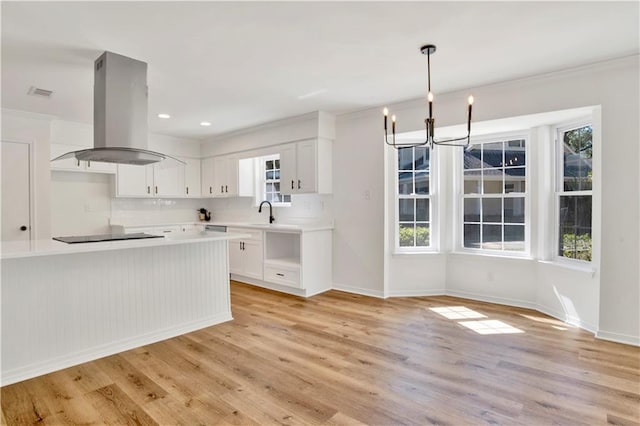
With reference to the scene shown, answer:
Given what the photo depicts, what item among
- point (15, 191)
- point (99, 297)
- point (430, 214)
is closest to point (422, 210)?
point (430, 214)

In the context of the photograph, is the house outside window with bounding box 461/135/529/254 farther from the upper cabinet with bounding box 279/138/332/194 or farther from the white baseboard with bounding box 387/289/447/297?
the upper cabinet with bounding box 279/138/332/194

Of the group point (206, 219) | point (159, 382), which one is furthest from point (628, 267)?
point (206, 219)

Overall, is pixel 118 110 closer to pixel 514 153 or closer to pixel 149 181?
pixel 149 181

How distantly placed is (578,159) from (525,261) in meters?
1.26

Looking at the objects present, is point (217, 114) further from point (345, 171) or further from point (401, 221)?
point (401, 221)

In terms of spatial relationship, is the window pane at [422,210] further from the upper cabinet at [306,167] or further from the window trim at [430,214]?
the upper cabinet at [306,167]

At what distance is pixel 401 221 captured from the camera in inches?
186

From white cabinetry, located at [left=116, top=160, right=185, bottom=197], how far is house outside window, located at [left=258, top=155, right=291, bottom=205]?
140cm

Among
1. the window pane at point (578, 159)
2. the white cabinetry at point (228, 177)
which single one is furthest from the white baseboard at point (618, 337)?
the white cabinetry at point (228, 177)

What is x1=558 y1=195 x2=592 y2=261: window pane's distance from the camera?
3553 mm

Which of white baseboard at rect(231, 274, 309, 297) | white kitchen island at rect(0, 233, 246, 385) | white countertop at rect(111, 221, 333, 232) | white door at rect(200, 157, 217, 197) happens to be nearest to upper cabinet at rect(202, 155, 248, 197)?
white door at rect(200, 157, 217, 197)

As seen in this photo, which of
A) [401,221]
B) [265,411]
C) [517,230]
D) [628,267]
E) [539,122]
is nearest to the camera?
[265,411]

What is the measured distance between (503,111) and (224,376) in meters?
3.63

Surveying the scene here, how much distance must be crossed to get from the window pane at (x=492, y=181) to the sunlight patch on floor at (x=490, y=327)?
1661mm
